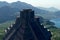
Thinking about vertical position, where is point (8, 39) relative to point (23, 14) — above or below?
below

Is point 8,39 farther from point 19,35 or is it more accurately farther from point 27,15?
point 27,15

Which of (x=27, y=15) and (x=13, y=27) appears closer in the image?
(x=27, y=15)

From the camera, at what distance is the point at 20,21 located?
17.2 m

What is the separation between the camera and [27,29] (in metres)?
16.1

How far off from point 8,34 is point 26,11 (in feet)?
10.6

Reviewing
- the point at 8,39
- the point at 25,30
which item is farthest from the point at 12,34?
the point at 25,30

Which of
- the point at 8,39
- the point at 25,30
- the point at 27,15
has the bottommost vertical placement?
the point at 8,39

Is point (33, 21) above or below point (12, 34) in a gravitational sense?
above

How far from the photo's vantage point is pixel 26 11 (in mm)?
16484

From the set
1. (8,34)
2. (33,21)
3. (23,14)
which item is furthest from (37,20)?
(8,34)

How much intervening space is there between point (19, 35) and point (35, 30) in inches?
64.4

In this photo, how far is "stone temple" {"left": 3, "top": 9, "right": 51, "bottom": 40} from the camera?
1608 cm

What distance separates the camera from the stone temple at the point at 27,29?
1608cm

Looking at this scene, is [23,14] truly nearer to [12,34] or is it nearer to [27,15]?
[27,15]
